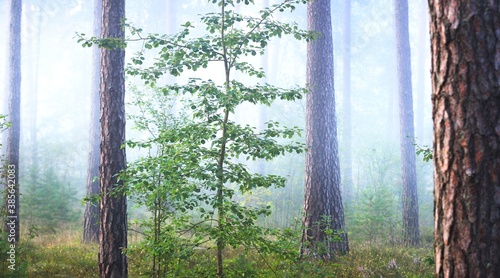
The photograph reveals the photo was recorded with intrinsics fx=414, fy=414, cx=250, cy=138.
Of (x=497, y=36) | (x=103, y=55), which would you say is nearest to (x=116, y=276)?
(x=103, y=55)

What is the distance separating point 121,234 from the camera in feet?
19.8

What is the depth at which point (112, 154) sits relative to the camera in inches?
239

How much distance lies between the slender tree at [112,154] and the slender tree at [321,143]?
3781 millimetres

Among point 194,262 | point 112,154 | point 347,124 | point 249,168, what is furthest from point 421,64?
point 112,154

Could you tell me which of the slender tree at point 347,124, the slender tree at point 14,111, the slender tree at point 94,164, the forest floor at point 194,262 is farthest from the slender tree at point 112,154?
the slender tree at point 347,124

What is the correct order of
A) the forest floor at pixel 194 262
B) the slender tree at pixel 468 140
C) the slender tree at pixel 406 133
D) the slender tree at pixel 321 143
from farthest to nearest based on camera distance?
the slender tree at pixel 406 133
the slender tree at pixel 321 143
the forest floor at pixel 194 262
the slender tree at pixel 468 140

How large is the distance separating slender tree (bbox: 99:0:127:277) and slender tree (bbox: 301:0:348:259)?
3.78 metres

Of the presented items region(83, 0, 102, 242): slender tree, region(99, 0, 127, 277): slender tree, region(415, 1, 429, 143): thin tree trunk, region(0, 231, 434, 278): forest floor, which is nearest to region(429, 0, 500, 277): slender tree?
region(0, 231, 434, 278): forest floor

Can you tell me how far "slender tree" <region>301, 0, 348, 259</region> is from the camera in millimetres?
8398

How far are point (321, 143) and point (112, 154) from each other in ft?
14.2

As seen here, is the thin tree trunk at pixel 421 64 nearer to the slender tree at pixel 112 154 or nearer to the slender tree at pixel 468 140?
the slender tree at pixel 112 154

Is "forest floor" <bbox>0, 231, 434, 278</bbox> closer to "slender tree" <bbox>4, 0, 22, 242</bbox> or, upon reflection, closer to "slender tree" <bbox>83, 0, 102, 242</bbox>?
"slender tree" <bbox>83, 0, 102, 242</bbox>

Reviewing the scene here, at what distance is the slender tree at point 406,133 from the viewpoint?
11.5m

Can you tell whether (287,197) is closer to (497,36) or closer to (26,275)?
(26,275)
